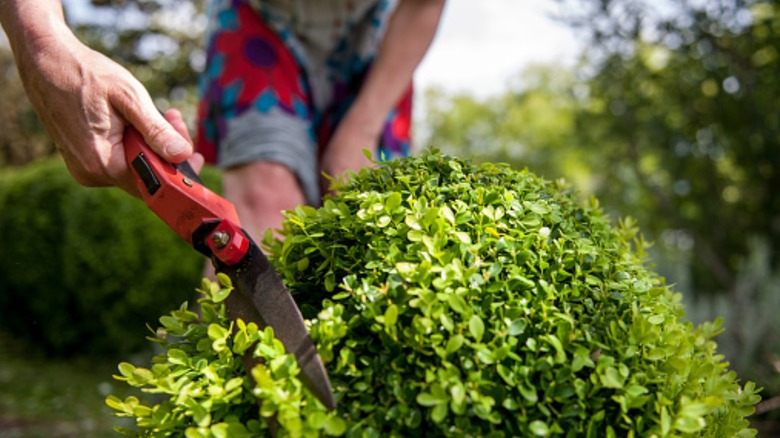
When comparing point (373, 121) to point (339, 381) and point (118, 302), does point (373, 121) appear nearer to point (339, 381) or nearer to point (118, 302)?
point (339, 381)

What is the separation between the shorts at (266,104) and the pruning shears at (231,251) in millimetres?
705

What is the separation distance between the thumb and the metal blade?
262 millimetres

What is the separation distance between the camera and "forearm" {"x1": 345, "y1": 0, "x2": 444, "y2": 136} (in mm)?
2357

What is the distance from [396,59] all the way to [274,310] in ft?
4.47

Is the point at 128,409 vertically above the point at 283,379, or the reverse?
the point at 283,379

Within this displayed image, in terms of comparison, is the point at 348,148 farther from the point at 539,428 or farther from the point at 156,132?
the point at 539,428

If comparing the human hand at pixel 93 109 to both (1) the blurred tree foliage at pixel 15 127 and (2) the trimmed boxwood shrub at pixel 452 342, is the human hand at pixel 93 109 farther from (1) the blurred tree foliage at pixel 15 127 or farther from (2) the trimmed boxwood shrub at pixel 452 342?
(1) the blurred tree foliage at pixel 15 127

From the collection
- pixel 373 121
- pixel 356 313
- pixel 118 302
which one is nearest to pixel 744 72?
pixel 373 121

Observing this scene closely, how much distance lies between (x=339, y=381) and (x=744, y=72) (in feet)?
15.4

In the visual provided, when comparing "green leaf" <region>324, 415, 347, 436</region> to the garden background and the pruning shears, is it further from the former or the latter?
the garden background

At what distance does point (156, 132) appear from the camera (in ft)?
4.68

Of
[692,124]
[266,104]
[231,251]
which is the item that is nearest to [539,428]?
[231,251]

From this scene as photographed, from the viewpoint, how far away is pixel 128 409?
1208mm

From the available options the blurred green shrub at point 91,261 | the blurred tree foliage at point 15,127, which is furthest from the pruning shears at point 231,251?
the blurred tree foliage at point 15,127
